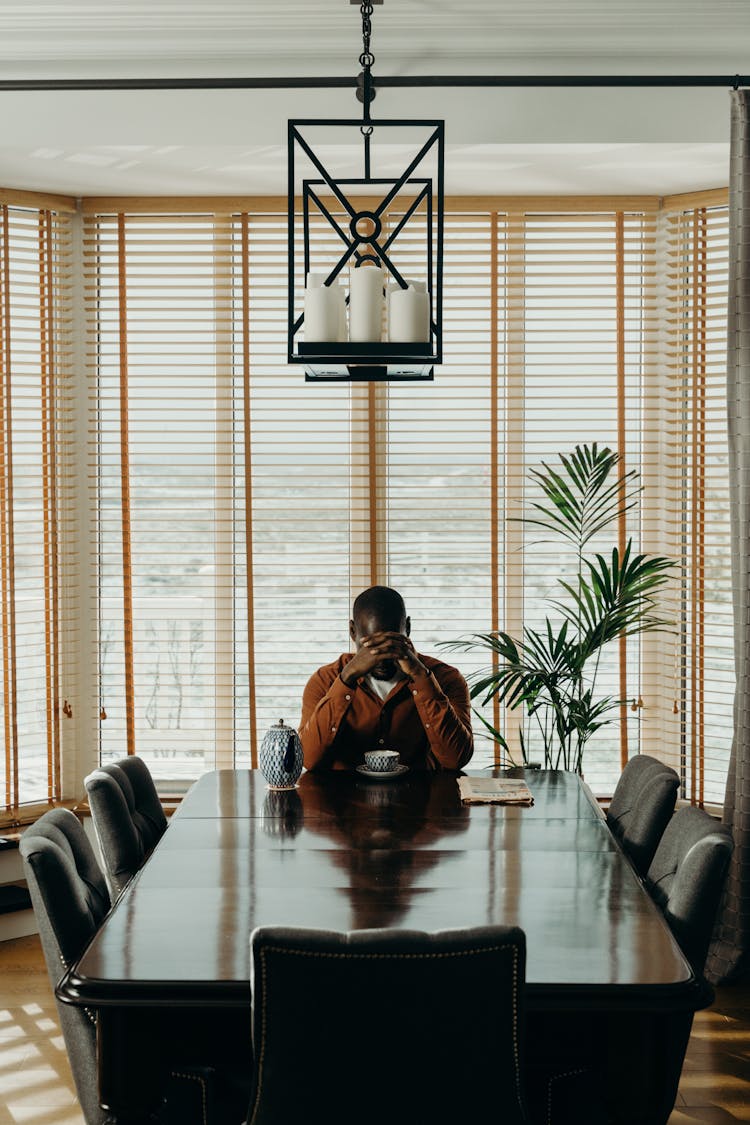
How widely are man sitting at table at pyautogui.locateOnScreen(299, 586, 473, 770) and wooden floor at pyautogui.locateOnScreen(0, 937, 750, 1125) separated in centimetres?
109

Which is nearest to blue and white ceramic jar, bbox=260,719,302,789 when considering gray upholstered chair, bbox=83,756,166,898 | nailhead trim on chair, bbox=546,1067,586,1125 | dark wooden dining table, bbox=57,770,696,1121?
dark wooden dining table, bbox=57,770,696,1121

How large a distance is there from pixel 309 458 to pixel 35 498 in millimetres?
1117

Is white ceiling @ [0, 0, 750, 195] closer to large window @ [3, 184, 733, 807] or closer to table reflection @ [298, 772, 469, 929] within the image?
large window @ [3, 184, 733, 807]

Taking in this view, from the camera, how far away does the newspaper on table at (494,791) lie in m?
2.90

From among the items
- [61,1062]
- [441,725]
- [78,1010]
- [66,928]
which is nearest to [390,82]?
[441,725]

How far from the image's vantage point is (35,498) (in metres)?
4.27

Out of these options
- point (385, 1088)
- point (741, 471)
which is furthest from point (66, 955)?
point (741, 471)

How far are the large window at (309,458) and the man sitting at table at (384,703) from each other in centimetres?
104

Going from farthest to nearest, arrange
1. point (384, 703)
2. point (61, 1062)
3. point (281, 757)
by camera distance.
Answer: point (384, 703) < point (61, 1062) < point (281, 757)

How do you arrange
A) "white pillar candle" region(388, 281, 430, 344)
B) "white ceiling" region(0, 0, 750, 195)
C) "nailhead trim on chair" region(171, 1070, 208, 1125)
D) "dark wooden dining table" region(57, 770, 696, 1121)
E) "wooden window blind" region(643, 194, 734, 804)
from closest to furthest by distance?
"dark wooden dining table" region(57, 770, 696, 1121)
"nailhead trim on chair" region(171, 1070, 208, 1125)
"white pillar candle" region(388, 281, 430, 344)
"white ceiling" region(0, 0, 750, 195)
"wooden window blind" region(643, 194, 734, 804)

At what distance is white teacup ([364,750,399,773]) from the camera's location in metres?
3.11

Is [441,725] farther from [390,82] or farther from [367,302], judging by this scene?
[390,82]

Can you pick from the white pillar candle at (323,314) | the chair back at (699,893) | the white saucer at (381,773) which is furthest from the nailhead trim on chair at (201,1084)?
the white pillar candle at (323,314)

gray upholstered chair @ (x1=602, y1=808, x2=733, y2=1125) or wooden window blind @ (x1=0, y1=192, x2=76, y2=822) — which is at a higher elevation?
wooden window blind @ (x1=0, y1=192, x2=76, y2=822)
